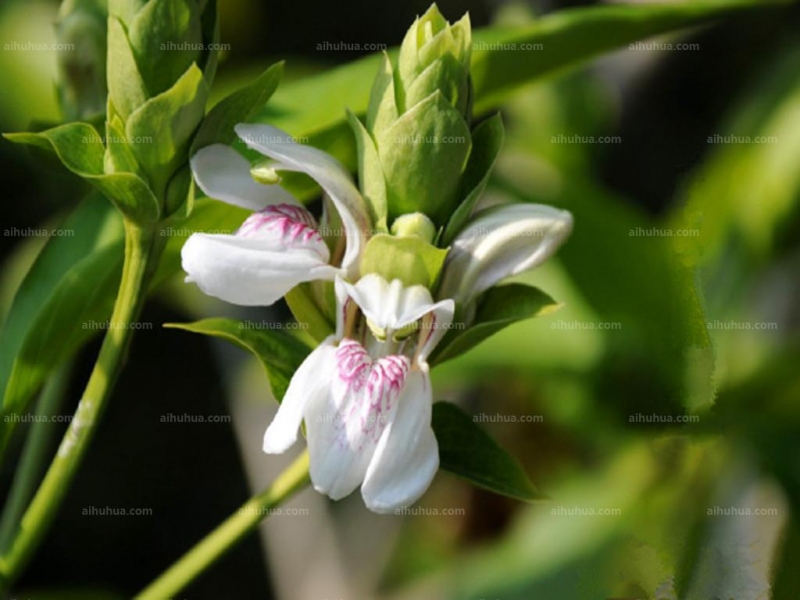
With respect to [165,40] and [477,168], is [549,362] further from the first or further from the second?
[165,40]

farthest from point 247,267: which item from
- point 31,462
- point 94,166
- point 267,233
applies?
point 31,462

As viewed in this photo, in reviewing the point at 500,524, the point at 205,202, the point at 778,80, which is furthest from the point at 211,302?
the point at 205,202

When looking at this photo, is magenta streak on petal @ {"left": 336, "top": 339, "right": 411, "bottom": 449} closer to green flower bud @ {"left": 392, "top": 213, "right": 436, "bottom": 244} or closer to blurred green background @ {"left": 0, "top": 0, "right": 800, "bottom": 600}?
green flower bud @ {"left": 392, "top": 213, "right": 436, "bottom": 244}

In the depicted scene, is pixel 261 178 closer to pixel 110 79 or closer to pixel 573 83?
pixel 110 79

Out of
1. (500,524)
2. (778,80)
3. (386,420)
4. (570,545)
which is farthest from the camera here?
(500,524)

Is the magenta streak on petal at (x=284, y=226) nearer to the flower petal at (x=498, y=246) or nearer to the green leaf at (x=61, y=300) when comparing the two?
the flower petal at (x=498, y=246)

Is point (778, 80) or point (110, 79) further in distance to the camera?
point (778, 80)
